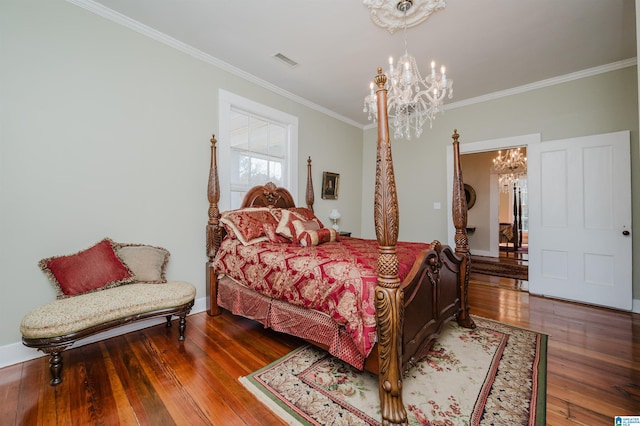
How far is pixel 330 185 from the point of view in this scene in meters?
4.81

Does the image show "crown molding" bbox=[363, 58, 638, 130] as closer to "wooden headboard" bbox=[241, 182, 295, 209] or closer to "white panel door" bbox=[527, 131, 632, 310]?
"white panel door" bbox=[527, 131, 632, 310]

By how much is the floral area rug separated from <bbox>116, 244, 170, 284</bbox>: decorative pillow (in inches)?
52.2

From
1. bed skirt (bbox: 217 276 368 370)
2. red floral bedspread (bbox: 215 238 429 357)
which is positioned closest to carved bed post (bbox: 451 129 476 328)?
red floral bedspread (bbox: 215 238 429 357)

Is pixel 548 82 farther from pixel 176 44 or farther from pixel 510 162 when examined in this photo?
pixel 176 44

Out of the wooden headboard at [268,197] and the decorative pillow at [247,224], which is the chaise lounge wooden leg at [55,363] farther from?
the wooden headboard at [268,197]

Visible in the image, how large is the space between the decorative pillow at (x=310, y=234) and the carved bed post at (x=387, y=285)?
1304 millimetres

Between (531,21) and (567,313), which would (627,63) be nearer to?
(531,21)

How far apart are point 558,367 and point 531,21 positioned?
3.02m

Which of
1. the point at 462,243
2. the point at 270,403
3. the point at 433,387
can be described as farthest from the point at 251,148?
the point at 433,387

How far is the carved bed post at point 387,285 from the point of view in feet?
4.63

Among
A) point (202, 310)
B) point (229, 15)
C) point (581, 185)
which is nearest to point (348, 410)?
point (202, 310)

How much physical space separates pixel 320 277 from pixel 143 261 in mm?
1726

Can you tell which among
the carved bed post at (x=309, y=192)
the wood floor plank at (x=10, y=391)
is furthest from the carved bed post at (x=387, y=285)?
the carved bed post at (x=309, y=192)

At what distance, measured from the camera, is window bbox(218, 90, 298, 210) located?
3.30m
